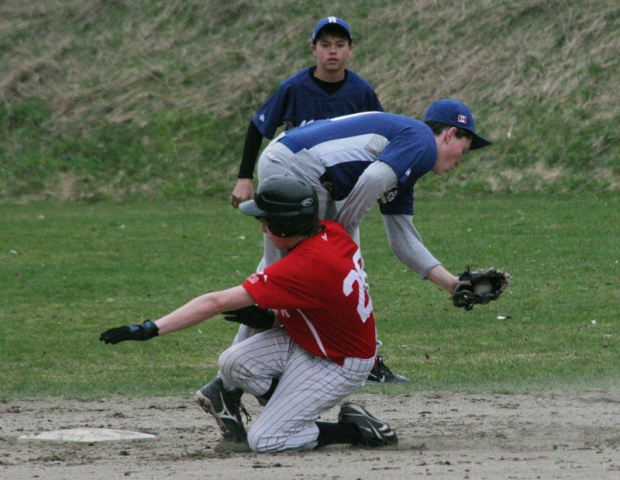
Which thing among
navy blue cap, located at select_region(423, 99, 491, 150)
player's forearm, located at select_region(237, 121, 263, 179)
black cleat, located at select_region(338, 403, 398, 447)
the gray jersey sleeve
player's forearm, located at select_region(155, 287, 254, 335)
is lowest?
black cleat, located at select_region(338, 403, 398, 447)

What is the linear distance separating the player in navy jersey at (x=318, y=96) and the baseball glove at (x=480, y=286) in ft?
5.46

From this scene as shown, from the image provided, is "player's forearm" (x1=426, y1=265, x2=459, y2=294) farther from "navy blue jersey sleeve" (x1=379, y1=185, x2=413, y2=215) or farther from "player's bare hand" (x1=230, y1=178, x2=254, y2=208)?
"player's bare hand" (x1=230, y1=178, x2=254, y2=208)

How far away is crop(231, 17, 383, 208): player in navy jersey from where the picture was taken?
6.67 meters

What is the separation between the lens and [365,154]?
17.3 ft

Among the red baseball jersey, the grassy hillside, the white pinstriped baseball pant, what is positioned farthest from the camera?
the grassy hillside

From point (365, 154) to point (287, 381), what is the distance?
1258mm

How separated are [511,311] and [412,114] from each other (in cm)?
1015

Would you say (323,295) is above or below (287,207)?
below

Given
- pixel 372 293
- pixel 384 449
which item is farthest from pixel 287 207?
pixel 372 293

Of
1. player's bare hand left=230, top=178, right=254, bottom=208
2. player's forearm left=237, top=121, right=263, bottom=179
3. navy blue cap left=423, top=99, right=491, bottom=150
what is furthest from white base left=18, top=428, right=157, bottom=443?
navy blue cap left=423, top=99, right=491, bottom=150

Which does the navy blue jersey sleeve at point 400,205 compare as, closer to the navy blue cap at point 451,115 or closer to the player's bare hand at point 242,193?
the navy blue cap at point 451,115

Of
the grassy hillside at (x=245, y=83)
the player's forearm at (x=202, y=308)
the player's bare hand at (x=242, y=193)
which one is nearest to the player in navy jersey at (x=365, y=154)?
the player's forearm at (x=202, y=308)

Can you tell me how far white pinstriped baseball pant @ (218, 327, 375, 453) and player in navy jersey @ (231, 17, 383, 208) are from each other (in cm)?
170

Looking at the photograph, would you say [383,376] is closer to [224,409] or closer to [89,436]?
[224,409]
